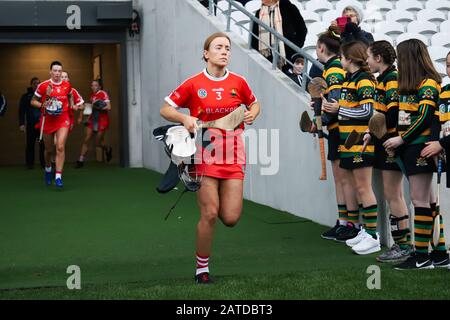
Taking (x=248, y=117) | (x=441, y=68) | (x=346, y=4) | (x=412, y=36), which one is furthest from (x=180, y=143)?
(x=346, y=4)

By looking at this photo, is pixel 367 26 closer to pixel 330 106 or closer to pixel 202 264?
pixel 330 106

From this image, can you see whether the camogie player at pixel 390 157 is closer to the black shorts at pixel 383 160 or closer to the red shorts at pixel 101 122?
the black shorts at pixel 383 160

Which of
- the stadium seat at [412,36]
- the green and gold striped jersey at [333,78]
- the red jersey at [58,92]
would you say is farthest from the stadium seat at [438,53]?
the green and gold striped jersey at [333,78]

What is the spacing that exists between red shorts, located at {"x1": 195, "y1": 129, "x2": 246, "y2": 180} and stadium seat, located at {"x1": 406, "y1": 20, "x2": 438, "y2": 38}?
950cm

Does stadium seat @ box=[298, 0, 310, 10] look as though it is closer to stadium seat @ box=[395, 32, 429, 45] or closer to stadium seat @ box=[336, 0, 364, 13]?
stadium seat @ box=[336, 0, 364, 13]

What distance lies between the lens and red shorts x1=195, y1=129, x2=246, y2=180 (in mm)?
6980

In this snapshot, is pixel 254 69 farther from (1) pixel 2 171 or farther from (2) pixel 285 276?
(1) pixel 2 171

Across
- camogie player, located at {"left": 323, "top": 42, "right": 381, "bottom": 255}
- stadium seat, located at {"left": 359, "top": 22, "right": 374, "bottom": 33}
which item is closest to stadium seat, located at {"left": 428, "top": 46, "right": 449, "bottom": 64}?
stadium seat, located at {"left": 359, "top": 22, "right": 374, "bottom": 33}

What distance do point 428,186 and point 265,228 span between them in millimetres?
3008

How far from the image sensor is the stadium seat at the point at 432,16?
16.3m

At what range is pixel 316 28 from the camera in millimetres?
15344

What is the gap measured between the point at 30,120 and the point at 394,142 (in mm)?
12582

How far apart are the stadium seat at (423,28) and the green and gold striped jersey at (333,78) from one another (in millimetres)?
7043

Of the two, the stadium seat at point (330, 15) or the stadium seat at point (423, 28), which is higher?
the stadium seat at point (330, 15)
